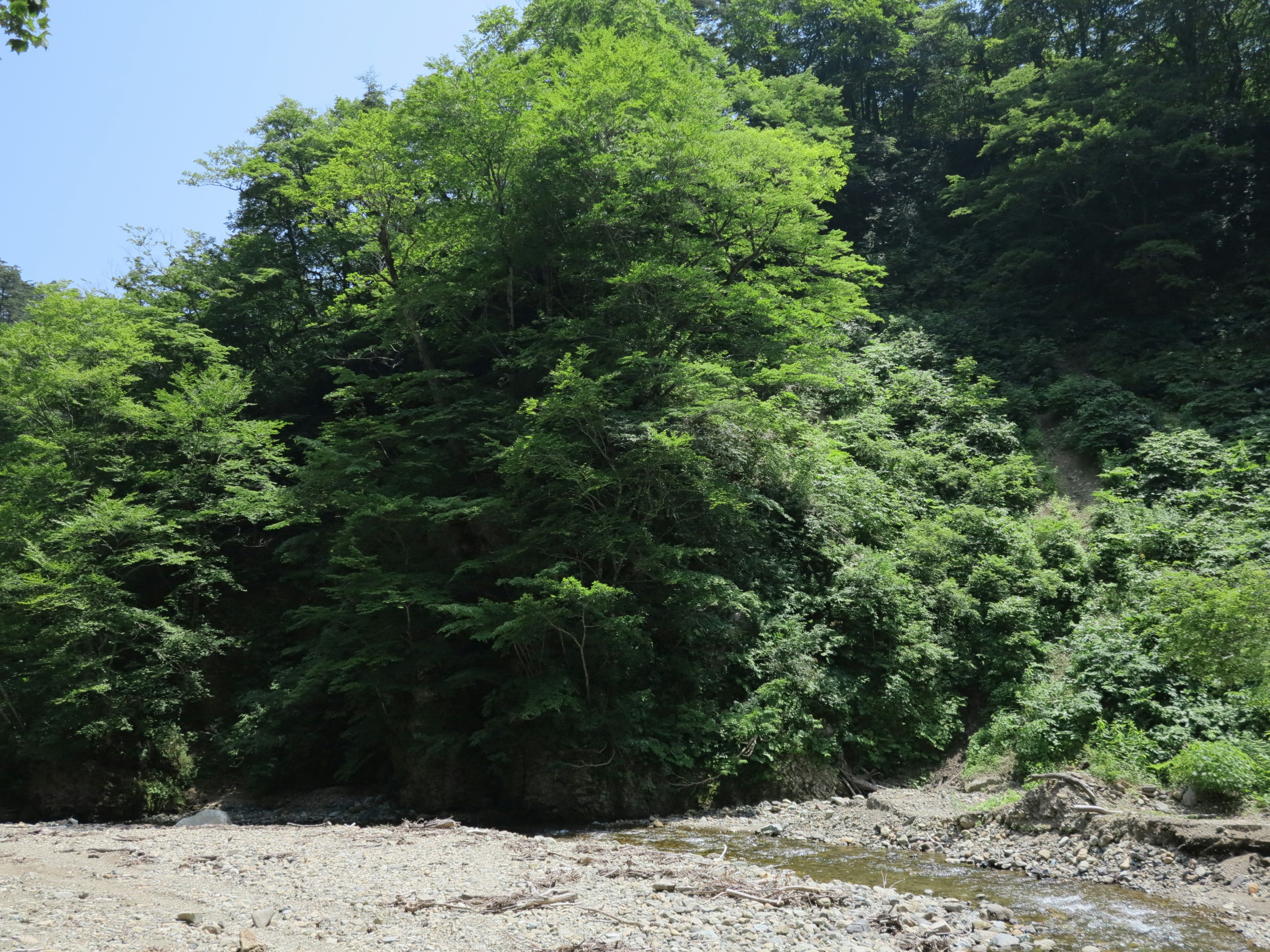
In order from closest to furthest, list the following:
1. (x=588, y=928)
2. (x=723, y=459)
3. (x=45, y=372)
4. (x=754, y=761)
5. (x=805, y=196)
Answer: (x=588, y=928), (x=754, y=761), (x=723, y=459), (x=805, y=196), (x=45, y=372)

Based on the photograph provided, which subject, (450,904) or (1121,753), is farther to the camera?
(1121,753)

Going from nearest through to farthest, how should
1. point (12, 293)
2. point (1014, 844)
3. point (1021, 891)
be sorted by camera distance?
1. point (1021, 891)
2. point (1014, 844)
3. point (12, 293)

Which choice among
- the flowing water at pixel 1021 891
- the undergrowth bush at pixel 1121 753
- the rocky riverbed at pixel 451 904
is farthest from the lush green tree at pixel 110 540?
the undergrowth bush at pixel 1121 753

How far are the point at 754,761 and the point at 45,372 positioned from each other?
67.6 ft

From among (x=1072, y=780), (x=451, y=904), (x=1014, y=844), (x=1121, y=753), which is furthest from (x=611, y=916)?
(x=1121, y=753)

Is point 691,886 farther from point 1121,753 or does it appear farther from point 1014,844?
point 1121,753

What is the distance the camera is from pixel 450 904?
23.0ft

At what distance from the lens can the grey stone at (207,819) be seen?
49.4 ft

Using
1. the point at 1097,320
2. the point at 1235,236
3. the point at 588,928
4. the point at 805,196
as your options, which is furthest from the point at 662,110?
the point at 1235,236

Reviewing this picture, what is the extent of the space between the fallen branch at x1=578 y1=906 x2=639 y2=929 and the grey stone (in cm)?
1117

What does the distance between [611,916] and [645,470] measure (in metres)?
8.16

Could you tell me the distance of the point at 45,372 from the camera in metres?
20.6

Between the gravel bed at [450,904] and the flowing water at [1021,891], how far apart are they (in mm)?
485

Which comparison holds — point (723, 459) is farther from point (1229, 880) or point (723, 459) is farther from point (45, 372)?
point (45, 372)
